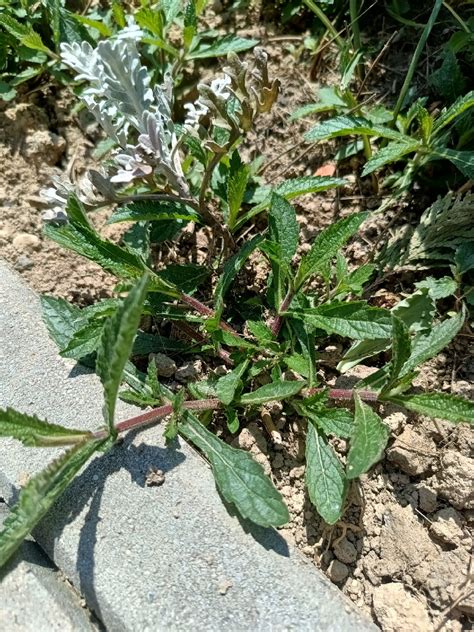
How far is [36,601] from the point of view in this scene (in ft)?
5.67

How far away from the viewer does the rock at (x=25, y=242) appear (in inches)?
99.9

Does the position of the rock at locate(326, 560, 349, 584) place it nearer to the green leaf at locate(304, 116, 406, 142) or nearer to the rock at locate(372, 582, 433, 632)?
the rock at locate(372, 582, 433, 632)

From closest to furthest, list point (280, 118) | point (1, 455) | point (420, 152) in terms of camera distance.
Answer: point (1, 455) < point (420, 152) < point (280, 118)

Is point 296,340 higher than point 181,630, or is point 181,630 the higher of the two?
point 296,340

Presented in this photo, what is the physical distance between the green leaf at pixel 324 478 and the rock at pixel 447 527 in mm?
321

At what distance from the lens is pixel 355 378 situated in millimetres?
2213

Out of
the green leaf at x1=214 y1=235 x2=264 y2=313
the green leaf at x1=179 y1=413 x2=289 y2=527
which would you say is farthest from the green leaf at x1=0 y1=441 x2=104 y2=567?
the green leaf at x1=214 y1=235 x2=264 y2=313

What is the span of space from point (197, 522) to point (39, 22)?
227 cm

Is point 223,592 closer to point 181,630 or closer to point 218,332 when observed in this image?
point 181,630

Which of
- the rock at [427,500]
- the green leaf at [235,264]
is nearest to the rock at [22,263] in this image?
the green leaf at [235,264]

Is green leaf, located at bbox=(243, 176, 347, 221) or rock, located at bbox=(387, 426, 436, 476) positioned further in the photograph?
green leaf, located at bbox=(243, 176, 347, 221)

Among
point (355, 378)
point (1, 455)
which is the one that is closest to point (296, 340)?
point (355, 378)

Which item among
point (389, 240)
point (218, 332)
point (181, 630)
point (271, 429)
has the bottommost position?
point (181, 630)

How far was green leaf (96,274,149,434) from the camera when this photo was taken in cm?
148
